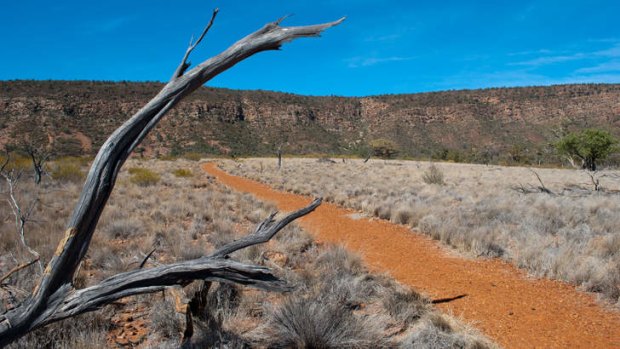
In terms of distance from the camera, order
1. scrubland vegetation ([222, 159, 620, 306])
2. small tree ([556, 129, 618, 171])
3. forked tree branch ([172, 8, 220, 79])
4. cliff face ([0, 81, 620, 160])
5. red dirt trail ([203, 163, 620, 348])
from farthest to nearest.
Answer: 1. cliff face ([0, 81, 620, 160])
2. small tree ([556, 129, 618, 171])
3. scrubland vegetation ([222, 159, 620, 306])
4. red dirt trail ([203, 163, 620, 348])
5. forked tree branch ([172, 8, 220, 79])

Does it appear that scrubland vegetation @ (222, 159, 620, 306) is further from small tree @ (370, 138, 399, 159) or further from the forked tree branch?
small tree @ (370, 138, 399, 159)

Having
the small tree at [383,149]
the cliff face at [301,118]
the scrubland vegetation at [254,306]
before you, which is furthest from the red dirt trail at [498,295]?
the cliff face at [301,118]

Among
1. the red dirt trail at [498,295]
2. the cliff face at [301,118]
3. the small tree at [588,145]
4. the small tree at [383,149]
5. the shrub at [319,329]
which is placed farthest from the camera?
the cliff face at [301,118]

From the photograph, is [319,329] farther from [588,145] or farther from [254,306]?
[588,145]

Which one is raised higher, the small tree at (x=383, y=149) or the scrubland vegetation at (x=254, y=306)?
the small tree at (x=383, y=149)

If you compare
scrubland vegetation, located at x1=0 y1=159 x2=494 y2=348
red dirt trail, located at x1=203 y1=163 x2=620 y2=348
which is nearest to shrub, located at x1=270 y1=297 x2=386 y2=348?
scrubland vegetation, located at x1=0 y1=159 x2=494 y2=348

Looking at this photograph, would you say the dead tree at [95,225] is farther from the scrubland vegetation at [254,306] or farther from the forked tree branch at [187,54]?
the scrubland vegetation at [254,306]

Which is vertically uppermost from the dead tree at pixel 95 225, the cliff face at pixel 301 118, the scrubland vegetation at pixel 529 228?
the cliff face at pixel 301 118

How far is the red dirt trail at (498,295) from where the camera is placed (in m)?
3.91

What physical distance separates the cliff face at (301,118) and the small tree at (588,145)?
37192 millimetres

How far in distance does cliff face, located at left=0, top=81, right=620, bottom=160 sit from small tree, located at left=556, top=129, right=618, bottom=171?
3719 centimetres

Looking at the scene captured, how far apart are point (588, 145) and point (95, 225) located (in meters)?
30.7

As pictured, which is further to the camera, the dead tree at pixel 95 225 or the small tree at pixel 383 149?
the small tree at pixel 383 149

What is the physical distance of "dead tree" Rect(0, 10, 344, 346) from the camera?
2037 millimetres
